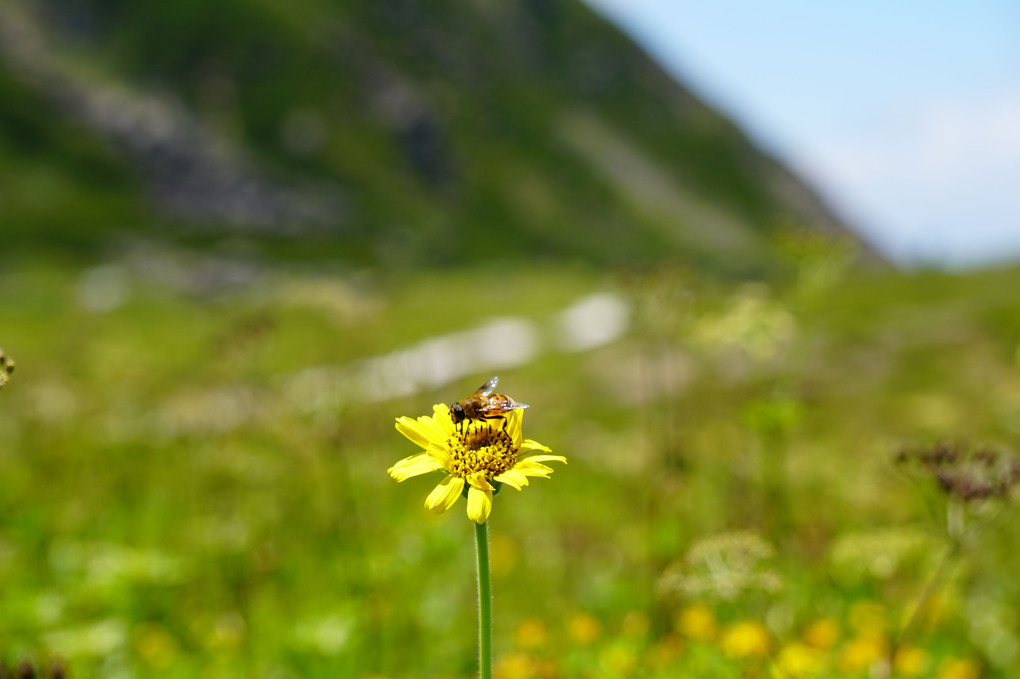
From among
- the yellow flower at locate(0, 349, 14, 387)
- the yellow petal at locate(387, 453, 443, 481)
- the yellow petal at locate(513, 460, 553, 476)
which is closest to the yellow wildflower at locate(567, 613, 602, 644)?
the yellow petal at locate(513, 460, 553, 476)

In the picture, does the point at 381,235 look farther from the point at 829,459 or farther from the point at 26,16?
the point at 829,459

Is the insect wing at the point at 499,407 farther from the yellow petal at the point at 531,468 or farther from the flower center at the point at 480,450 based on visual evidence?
the yellow petal at the point at 531,468

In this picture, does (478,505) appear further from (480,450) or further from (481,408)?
(481,408)

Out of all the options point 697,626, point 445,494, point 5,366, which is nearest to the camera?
point 5,366

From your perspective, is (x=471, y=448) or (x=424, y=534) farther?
(x=424, y=534)

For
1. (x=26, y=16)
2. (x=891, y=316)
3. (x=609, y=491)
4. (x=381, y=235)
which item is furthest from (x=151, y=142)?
(x=609, y=491)

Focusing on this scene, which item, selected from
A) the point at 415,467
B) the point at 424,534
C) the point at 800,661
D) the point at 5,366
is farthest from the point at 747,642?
the point at 5,366

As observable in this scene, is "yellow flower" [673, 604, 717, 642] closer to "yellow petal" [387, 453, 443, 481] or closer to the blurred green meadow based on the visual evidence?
the blurred green meadow
